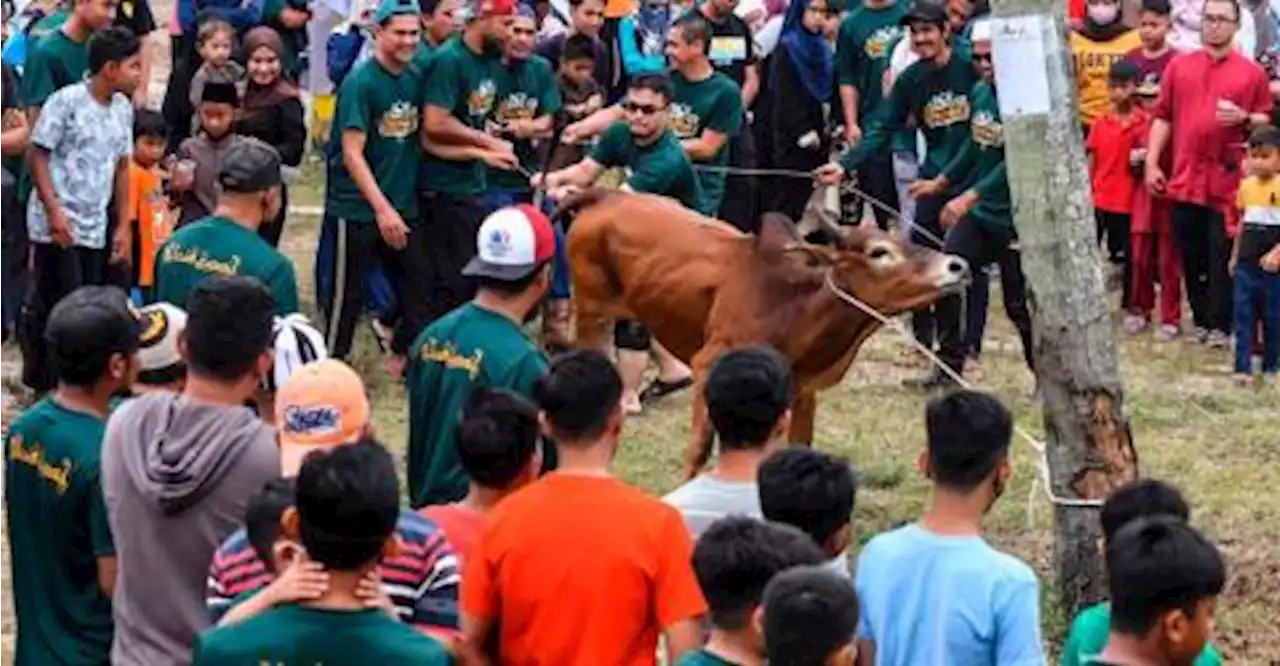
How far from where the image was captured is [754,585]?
232 inches

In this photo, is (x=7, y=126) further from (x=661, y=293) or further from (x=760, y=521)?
(x=760, y=521)

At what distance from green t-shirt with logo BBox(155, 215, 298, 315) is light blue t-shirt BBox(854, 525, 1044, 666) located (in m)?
3.12

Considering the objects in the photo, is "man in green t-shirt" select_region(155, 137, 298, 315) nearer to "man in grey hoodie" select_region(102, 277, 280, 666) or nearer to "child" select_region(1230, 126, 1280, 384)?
"man in grey hoodie" select_region(102, 277, 280, 666)

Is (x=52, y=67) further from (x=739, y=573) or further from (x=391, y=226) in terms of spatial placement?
(x=739, y=573)

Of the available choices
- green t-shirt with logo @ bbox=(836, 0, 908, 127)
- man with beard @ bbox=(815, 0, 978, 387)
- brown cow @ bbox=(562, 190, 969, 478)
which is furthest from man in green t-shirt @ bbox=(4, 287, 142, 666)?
green t-shirt with logo @ bbox=(836, 0, 908, 127)

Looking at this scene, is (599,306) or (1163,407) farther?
(1163,407)

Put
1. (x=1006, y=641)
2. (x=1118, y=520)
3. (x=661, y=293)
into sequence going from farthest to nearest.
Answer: (x=661, y=293) → (x=1118, y=520) → (x=1006, y=641)

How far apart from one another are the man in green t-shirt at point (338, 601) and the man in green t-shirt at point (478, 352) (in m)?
2.61

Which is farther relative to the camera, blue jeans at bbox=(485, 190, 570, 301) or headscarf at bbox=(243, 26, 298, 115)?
headscarf at bbox=(243, 26, 298, 115)

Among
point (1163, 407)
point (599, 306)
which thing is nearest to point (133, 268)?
point (599, 306)

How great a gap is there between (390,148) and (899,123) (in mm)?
2689

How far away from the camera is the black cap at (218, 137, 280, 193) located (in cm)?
952

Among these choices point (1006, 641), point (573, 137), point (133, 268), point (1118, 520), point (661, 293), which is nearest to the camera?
point (1006, 641)

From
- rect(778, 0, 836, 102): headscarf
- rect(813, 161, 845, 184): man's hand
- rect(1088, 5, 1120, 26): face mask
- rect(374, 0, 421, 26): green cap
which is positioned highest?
rect(374, 0, 421, 26): green cap
